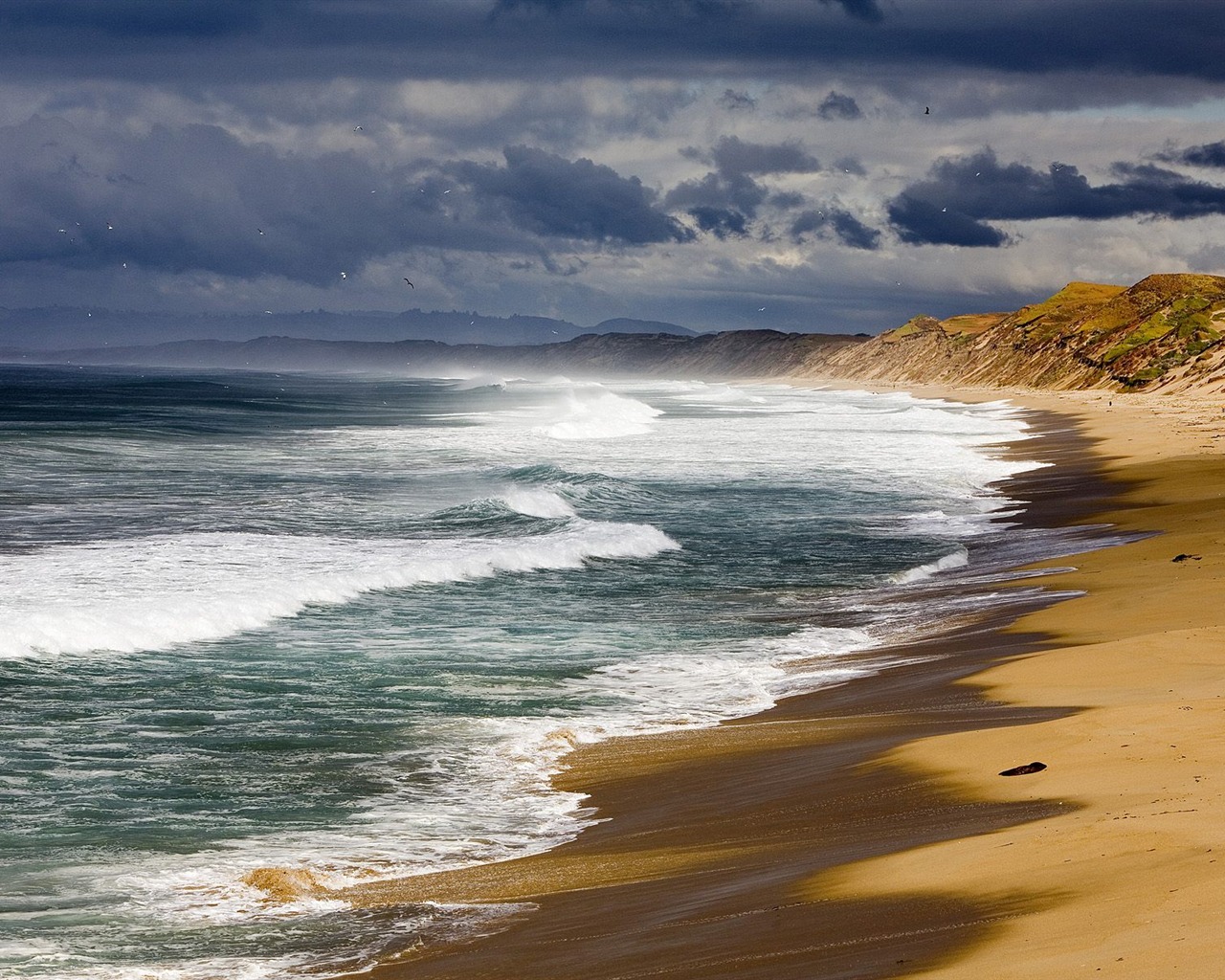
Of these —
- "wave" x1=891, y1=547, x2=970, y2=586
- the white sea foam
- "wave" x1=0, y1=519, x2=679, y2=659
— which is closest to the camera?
"wave" x1=0, y1=519, x2=679, y2=659

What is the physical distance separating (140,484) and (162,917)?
36.6 metres

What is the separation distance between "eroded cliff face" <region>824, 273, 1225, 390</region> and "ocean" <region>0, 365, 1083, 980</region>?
214 feet

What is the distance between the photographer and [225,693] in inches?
643

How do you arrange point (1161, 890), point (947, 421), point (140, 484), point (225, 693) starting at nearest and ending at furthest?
1. point (1161, 890)
2. point (225, 693)
3. point (140, 484)
4. point (947, 421)

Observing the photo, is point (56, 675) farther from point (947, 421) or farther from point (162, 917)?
point (947, 421)

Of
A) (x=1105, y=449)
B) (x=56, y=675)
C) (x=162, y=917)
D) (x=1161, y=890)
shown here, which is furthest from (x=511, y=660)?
(x=1105, y=449)

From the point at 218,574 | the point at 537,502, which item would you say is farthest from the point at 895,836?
the point at 537,502

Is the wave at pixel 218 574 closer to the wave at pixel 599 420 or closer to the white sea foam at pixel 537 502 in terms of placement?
the white sea foam at pixel 537 502

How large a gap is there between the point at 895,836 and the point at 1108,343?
422 feet

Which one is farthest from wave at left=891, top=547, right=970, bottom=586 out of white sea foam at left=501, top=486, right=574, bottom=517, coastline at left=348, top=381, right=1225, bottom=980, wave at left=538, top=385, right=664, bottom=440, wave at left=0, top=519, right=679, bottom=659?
wave at left=538, top=385, right=664, bottom=440

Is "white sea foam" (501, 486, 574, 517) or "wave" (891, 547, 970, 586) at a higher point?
"white sea foam" (501, 486, 574, 517)

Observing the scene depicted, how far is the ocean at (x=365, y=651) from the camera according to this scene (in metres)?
9.82

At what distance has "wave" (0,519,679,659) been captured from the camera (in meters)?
19.6

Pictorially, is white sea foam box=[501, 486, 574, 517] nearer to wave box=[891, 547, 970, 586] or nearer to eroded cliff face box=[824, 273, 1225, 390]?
wave box=[891, 547, 970, 586]
